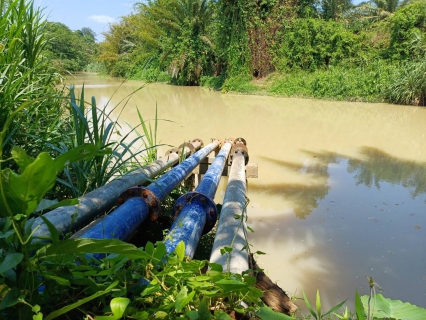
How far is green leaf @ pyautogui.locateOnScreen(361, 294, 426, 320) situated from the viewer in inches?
25.2

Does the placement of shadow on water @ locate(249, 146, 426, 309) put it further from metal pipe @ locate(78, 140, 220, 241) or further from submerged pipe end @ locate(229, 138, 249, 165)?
metal pipe @ locate(78, 140, 220, 241)

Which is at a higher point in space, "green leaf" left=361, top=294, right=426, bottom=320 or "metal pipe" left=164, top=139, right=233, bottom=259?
"green leaf" left=361, top=294, right=426, bottom=320

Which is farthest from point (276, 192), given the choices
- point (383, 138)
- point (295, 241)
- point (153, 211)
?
point (383, 138)

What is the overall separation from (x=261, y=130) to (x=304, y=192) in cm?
315

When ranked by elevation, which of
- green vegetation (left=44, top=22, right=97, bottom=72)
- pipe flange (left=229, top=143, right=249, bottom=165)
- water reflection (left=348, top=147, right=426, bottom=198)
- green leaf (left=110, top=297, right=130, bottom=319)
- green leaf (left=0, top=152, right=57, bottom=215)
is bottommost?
water reflection (left=348, top=147, right=426, bottom=198)

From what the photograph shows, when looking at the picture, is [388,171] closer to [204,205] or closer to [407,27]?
[204,205]

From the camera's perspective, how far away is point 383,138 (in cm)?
610

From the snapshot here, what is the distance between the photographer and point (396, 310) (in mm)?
672

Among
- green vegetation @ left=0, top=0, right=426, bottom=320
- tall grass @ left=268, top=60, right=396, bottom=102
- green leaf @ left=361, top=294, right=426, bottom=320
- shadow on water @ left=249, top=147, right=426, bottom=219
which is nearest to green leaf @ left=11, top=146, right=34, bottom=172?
green vegetation @ left=0, top=0, right=426, bottom=320

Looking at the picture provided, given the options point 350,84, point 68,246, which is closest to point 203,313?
point 68,246

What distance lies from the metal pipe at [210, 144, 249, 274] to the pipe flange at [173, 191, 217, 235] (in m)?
0.05

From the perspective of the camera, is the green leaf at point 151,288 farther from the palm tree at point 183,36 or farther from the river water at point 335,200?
the palm tree at point 183,36

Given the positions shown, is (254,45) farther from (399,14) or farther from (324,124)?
(324,124)

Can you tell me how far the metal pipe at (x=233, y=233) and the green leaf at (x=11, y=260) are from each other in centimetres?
41
